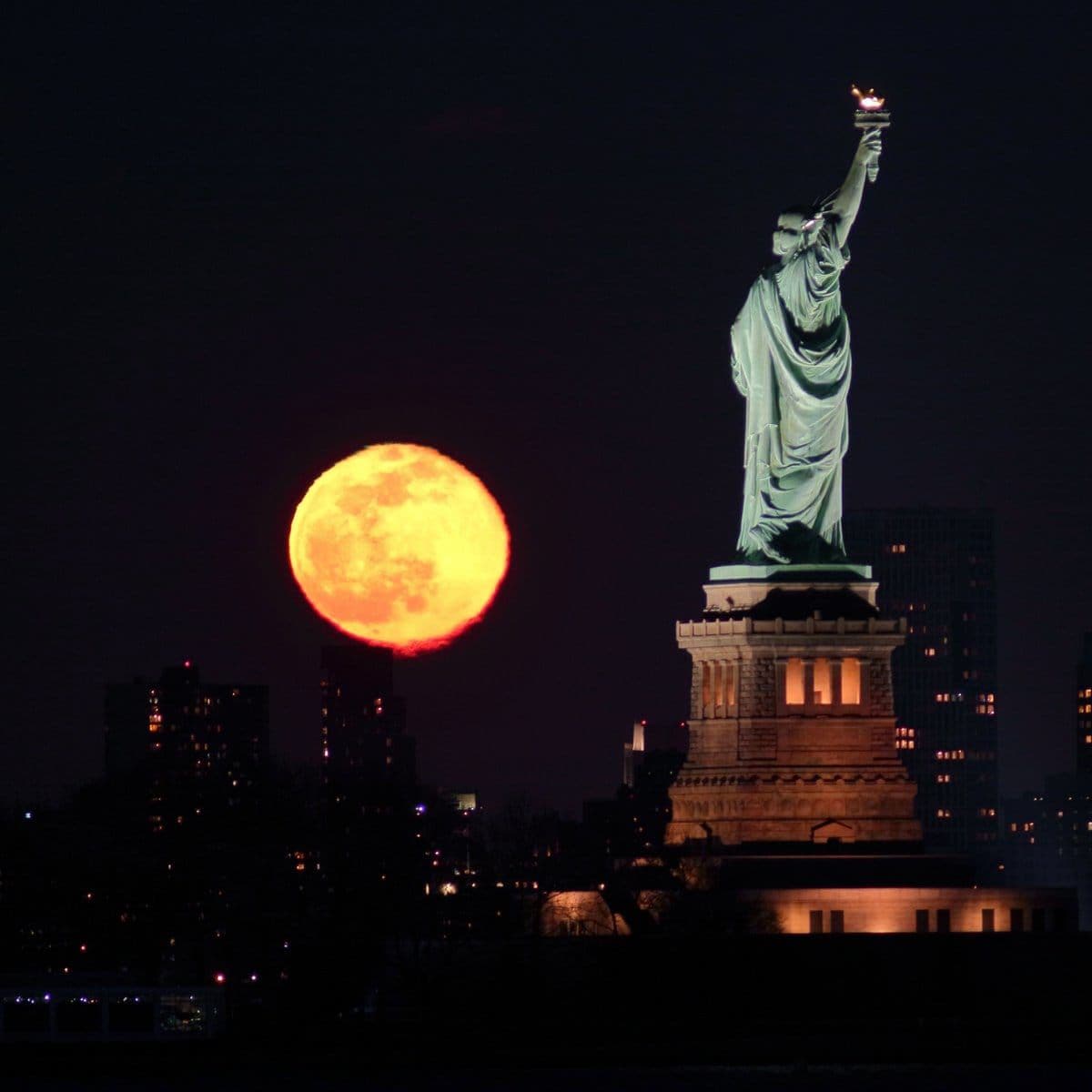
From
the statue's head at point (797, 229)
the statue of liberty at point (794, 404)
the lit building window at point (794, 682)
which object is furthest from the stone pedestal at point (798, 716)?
the statue's head at point (797, 229)

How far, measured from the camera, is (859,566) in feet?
422

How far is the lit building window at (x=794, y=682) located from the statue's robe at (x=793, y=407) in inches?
105

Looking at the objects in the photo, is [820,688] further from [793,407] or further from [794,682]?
[793,407]

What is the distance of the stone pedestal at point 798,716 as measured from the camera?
416 feet

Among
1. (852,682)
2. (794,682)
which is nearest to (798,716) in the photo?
(794,682)

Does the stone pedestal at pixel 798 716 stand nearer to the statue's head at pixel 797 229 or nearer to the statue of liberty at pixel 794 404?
the statue of liberty at pixel 794 404

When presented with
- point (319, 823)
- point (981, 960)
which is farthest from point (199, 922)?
point (981, 960)

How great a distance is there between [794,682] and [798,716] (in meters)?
0.80

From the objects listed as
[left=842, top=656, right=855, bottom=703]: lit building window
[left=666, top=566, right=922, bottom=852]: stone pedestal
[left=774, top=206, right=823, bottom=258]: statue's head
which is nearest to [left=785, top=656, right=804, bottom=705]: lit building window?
[left=666, top=566, right=922, bottom=852]: stone pedestal

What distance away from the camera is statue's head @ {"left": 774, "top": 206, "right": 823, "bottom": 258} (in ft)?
419

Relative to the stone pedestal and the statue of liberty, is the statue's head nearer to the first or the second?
the statue of liberty

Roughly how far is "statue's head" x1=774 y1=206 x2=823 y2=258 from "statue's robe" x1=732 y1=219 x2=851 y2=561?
0.49 meters

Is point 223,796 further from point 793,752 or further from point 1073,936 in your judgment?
point 1073,936

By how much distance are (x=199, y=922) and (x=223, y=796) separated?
17.5 meters
